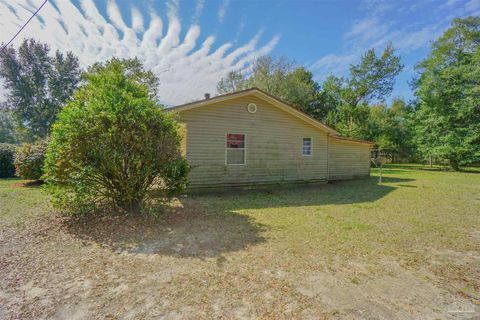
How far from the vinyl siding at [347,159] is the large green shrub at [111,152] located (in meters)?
9.85

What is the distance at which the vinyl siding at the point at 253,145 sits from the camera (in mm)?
8438

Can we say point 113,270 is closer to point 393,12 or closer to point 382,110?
point 393,12

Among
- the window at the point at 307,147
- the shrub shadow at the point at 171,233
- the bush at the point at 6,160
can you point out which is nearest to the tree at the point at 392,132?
the window at the point at 307,147

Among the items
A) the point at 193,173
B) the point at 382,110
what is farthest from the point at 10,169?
the point at 382,110

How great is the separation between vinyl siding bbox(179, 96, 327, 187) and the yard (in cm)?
279

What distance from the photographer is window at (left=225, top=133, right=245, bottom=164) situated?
9.09m

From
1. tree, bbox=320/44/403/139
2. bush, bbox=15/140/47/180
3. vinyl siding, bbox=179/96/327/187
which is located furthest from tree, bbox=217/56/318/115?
bush, bbox=15/140/47/180

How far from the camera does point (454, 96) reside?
66.5 feet

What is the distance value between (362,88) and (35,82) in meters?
40.7

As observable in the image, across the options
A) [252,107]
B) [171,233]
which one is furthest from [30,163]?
[252,107]

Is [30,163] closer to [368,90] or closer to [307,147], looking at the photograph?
Answer: [307,147]

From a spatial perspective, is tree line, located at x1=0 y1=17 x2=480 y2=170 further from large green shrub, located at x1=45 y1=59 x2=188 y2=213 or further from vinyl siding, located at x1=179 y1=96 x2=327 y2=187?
large green shrub, located at x1=45 y1=59 x2=188 y2=213

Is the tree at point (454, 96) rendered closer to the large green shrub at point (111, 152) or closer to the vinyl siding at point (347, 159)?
the vinyl siding at point (347, 159)

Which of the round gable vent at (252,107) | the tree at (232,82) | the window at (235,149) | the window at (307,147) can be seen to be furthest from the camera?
the tree at (232,82)
